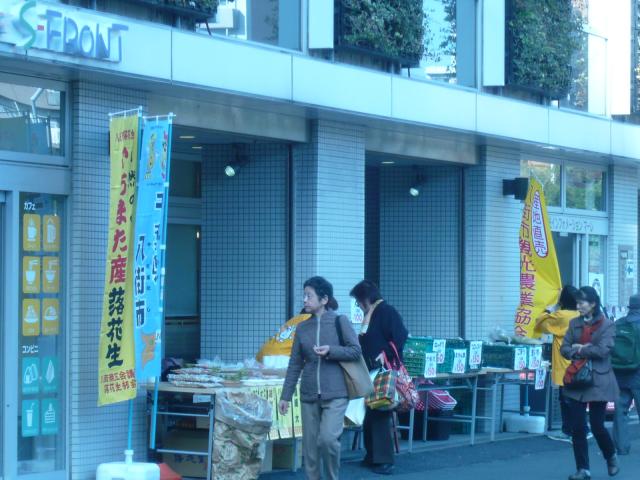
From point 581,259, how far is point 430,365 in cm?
564

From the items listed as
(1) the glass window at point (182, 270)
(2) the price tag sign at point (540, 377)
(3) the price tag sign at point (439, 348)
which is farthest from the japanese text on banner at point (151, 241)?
(2) the price tag sign at point (540, 377)

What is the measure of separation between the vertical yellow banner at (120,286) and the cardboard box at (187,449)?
1485mm

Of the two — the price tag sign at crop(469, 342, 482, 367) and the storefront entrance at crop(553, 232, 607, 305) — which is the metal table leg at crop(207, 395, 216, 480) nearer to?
the price tag sign at crop(469, 342, 482, 367)

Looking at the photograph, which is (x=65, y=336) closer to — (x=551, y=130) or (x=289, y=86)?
(x=289, y=86)

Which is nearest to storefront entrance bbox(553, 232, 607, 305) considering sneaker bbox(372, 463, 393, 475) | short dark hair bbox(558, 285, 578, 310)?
short dark hair bbox(558, 285, 578, 310)

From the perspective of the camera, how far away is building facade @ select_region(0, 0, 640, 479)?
10109mm

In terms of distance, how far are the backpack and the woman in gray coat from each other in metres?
1.50

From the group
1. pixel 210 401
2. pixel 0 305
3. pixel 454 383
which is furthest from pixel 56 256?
pixel 454 383

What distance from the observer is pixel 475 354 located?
1358cm

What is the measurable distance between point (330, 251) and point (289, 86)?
1.94 m

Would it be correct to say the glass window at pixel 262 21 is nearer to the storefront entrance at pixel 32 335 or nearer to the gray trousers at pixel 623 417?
the storefront entrance at pixel 32 335

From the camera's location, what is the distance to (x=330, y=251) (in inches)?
503

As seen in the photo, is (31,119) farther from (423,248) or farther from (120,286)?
(423,248)

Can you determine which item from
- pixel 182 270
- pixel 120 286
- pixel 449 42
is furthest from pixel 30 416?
pixel 449 42
